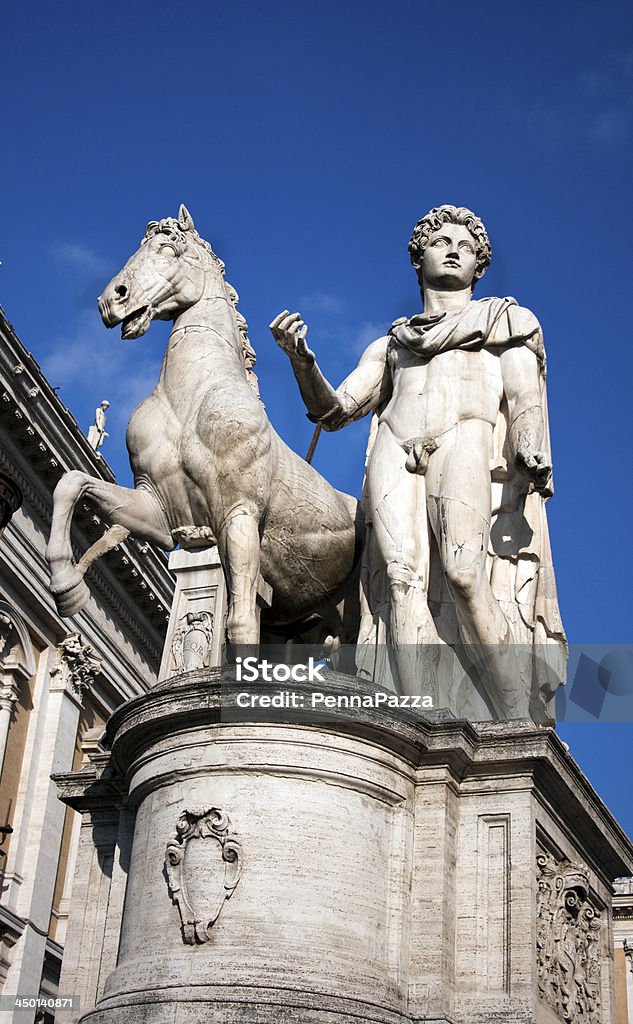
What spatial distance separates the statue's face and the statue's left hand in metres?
1.76

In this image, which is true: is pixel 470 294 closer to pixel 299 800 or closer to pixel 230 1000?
pixel 299 800

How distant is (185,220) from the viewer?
9.87 metres

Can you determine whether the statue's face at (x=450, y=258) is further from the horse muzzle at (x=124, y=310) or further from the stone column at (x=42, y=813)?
the stone column at (x=42, y=813)

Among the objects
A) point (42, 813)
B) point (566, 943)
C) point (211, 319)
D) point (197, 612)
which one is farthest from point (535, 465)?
point (42, 813)

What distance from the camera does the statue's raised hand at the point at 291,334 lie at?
355 inches

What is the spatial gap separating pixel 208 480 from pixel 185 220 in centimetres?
233

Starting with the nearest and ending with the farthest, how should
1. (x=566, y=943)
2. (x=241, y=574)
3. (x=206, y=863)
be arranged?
(x=206, y=863) → (x=566, y=943) → (x=241, y=574)

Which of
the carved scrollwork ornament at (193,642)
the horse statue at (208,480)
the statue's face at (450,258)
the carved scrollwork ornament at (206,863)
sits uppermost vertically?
the statue's face at (450,258)

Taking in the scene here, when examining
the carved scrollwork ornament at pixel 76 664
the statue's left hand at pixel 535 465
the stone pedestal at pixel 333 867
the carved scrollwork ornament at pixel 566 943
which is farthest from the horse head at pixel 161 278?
the carved scrollwork ornament at pixel 76 664

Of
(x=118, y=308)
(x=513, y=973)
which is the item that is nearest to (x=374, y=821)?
(x=513, y=973)

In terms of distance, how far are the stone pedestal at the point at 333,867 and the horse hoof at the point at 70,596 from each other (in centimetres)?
81

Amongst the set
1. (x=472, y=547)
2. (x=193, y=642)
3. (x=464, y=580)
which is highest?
(x=472, y=547)

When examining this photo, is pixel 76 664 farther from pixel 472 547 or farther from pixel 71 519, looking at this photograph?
pixel 472 547

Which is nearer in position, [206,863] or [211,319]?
[206,863]
